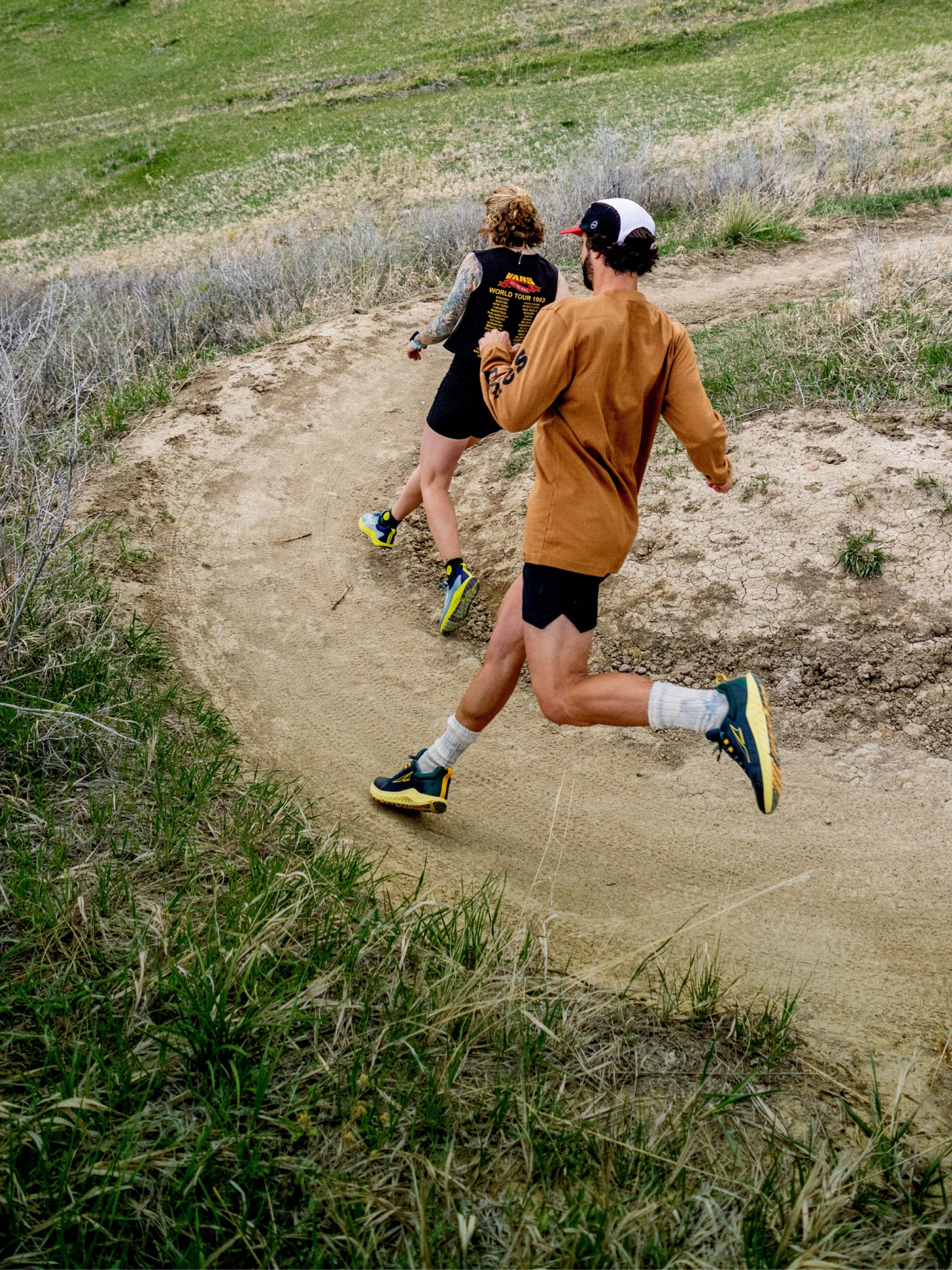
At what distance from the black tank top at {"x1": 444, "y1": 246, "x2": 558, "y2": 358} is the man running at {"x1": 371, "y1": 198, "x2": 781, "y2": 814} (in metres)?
1.56

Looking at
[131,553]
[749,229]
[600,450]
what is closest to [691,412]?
[600,450]

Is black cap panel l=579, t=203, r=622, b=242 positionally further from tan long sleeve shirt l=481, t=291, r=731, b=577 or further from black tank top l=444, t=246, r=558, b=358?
black tank top l=444, t=246, r=558, b=358

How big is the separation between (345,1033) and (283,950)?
0.96ft

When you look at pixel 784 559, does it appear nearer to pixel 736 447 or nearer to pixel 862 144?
pixel 736 447

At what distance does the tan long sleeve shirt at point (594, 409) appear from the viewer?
8.72 ft

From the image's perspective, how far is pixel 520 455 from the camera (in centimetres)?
637

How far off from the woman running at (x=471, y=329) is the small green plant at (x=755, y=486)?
160cm

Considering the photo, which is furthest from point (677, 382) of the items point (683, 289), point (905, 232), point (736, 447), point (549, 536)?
point (905, 232)

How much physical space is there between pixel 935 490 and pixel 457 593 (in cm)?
272

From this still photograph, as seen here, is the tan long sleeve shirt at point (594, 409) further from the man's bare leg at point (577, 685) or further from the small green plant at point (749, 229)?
the small green plant at point (749, 229)

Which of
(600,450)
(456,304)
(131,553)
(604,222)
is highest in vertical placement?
(604,222)

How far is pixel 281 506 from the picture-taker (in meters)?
6.20

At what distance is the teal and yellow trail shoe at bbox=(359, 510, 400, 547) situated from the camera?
18.1 ft

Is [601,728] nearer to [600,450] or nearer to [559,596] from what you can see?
[559,596]
